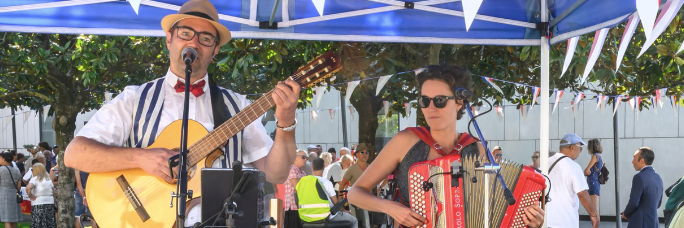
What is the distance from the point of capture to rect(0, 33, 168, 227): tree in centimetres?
1170

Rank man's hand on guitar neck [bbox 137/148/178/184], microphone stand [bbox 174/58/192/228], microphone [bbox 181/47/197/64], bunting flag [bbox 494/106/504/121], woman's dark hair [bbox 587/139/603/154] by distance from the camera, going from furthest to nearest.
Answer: bunting flag [bbox 494/106/504/121] → woman's dark hair [bbox 587/139/603/154] → man's hand on guitar neck [bbox 137/148/178/184] → microphone [bbox 181/47/197/64] → microphone stand [bbox 174/58/192/228]

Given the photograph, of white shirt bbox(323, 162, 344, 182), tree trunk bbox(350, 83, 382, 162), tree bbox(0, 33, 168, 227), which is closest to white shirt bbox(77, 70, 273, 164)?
tree bbox(0, 33, 168, 227)

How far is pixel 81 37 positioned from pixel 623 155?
44.8ft

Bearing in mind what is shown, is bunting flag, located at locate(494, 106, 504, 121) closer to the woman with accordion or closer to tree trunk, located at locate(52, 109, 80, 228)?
tree trunk, located at locate(52, 109, 80, 228)

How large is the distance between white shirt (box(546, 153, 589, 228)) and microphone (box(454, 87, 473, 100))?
4.90 metres

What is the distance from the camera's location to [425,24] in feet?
19.8

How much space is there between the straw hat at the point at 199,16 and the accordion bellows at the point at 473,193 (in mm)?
1168

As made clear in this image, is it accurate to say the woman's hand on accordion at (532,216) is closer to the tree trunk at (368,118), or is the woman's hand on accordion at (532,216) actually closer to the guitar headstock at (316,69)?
the guitar headstock at (316,69)

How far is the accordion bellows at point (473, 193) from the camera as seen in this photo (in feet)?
11.9

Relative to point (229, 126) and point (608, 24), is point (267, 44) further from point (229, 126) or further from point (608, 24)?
point (229, 126)

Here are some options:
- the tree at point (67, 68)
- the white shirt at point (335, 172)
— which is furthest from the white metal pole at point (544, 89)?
the white shirt at point (335, 172)

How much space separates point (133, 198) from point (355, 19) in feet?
9.25

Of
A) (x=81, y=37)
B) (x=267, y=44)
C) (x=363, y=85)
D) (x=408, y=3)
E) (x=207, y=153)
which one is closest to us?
(x=207, y=153)

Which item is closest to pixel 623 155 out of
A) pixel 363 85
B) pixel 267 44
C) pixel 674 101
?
pixel 674 101
